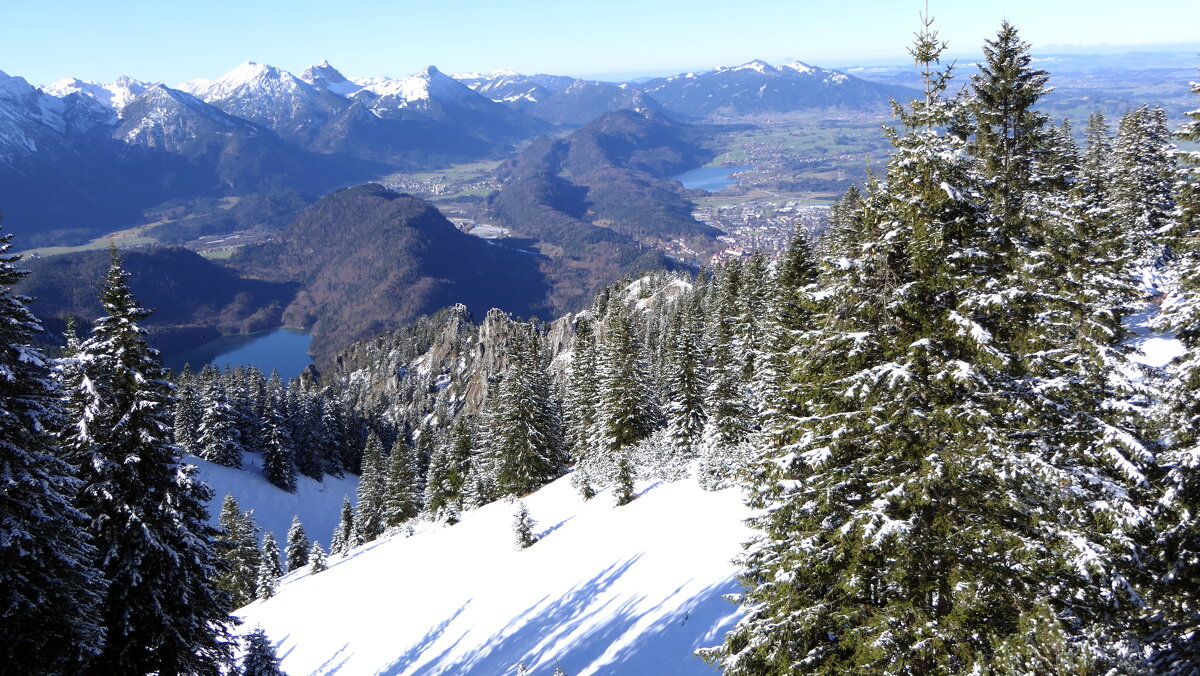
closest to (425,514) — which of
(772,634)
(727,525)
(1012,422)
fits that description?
(727,525)

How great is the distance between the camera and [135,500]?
1568 cm

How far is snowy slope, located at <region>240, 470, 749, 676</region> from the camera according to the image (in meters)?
17.6

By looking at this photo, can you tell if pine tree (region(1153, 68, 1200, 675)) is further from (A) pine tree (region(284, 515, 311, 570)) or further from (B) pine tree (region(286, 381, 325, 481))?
(B) pine tree (region(286, 381, 325, 481))

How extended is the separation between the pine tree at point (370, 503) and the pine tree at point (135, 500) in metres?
43.8

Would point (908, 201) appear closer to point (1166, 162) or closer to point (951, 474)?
point (951, 474)

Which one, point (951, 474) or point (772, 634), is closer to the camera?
point (951, 474)

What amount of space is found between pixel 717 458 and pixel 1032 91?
17571 mm

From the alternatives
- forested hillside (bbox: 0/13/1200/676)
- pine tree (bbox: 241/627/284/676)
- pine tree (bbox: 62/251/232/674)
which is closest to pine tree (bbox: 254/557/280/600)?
forested hillside (bbox: 0/13/1200/676)

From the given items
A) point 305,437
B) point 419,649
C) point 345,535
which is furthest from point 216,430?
point 419,649

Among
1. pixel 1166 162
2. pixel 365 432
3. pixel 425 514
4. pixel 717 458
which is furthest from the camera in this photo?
pixel 365 432

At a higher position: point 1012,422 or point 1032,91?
point 1032,91

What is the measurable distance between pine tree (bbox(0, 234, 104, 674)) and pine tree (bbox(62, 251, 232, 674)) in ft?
4.57

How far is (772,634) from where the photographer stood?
395 inches

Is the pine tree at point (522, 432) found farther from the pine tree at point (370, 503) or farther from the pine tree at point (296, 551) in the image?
the pine tree at point (296, 551)
